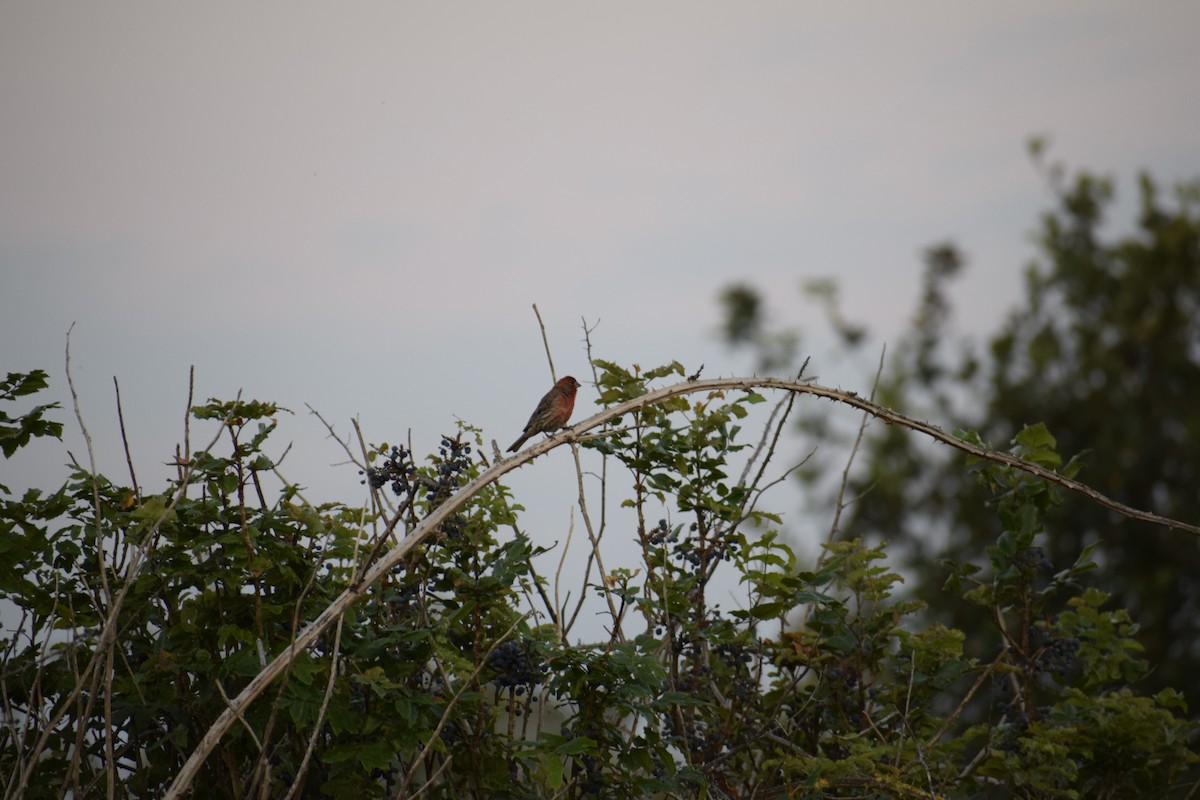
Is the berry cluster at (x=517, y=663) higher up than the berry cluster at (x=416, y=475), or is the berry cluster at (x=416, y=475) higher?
the berry cluster at (x=416, y=475)

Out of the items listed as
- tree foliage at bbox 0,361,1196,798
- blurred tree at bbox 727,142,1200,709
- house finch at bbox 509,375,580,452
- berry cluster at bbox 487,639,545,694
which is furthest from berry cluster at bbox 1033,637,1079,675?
blurred tree at bbox 727,142,1200,709

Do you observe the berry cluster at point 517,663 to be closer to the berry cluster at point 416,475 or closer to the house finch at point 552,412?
the berry cluster at point 416,475

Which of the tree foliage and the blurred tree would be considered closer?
the tree foliage

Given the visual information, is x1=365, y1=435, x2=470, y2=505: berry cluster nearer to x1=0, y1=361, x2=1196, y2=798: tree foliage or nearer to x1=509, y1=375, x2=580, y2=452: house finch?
x1=0, y1=361, x2=1196, y2=798: tree foliage

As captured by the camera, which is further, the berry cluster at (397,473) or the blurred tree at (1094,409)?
the blurred tree at (1094,409)

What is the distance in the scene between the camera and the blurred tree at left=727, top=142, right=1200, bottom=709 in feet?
42.4

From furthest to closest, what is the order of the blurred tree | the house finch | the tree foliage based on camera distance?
the blurred tree
the house finch
the tree foliage

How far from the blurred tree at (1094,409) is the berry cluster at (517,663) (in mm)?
9614

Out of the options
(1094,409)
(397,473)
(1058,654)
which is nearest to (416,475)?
(397,473)

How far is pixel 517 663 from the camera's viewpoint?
3.15 metres

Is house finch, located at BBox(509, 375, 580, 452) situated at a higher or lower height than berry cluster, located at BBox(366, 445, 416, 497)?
higher

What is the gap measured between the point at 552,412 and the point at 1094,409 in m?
10.6

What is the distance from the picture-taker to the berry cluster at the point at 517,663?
3143mm

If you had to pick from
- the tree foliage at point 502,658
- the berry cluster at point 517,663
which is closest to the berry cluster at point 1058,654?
the tree foliage at point 502,658
